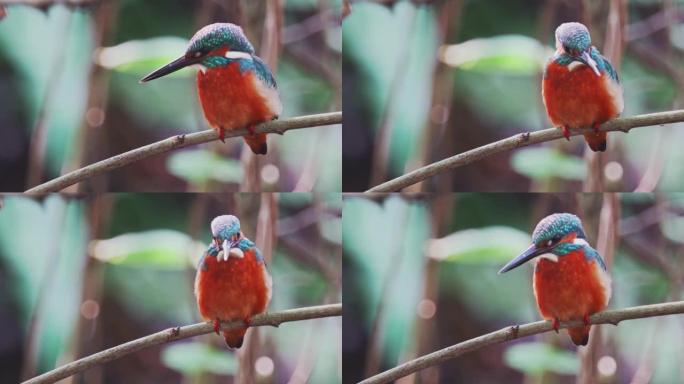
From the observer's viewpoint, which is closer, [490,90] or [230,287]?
[230,287]

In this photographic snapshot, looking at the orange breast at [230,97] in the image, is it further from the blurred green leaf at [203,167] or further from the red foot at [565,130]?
the red foot at [565,130]

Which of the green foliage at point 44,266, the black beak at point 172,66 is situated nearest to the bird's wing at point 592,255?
the black beak at point 172,66

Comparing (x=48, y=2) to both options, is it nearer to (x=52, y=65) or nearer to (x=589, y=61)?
(x=52, y=65)

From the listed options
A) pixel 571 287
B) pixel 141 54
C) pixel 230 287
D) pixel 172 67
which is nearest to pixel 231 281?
pixel 230 287

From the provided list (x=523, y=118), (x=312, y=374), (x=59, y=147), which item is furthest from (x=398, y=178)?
(x=59, y=147)

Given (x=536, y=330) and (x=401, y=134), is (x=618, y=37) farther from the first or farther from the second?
(x=536, y=330)

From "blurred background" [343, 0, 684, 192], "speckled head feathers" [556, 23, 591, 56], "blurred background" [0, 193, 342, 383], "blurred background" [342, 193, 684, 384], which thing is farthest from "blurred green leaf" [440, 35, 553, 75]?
"blurred background" [0, 193, 342, 383]
